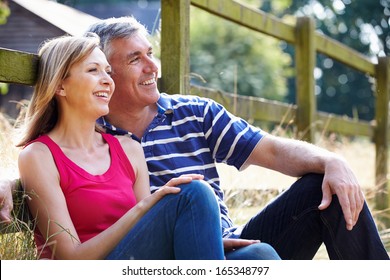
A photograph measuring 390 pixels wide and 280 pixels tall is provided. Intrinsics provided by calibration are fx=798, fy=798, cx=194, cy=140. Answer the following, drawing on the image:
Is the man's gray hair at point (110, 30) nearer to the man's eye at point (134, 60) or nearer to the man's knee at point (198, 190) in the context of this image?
the man's eye at point (134, 60)

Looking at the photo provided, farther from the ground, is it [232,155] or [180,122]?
[180,122]

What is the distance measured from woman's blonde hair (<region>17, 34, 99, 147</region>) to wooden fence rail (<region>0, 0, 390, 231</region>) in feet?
0.19

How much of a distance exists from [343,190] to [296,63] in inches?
128

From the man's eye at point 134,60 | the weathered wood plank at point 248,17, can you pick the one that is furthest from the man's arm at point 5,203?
the weathered wood plank at point 248,17

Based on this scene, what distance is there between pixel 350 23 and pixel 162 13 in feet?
81.4

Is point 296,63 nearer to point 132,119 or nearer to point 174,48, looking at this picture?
point 174,48

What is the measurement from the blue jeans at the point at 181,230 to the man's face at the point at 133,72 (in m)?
0.67

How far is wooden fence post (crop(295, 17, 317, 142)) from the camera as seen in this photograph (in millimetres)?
5504

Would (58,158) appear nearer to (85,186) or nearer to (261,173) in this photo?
(85,186)

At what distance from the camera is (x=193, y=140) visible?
285 centimetres

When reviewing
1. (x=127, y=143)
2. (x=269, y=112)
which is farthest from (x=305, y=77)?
(x=127, y=143)

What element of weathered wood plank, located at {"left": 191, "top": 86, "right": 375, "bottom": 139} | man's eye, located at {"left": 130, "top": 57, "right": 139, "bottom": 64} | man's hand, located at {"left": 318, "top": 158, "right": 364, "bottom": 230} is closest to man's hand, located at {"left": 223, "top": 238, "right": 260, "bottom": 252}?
man's hand, located at {"left": 318, "top": 158, "right": 364, "bottom": 230}

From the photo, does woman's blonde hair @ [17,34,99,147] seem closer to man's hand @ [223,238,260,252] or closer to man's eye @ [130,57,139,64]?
man's eye @ [130,57,139,64]

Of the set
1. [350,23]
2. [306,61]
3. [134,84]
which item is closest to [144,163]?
[134,84]
